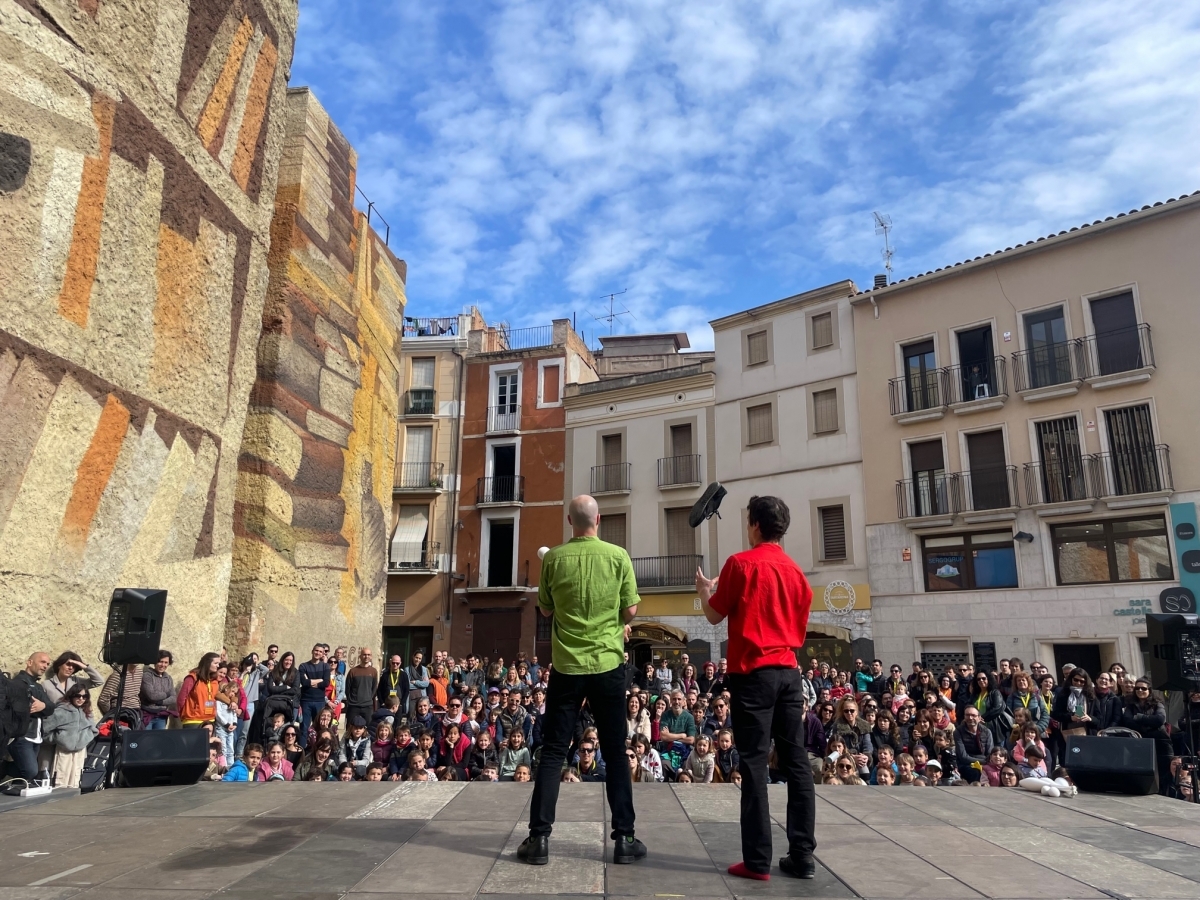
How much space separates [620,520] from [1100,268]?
13565 mm

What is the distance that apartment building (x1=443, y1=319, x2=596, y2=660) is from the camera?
26969 millimetres

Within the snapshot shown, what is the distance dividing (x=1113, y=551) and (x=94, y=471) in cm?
1785

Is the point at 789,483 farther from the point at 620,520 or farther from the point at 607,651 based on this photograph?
the point at 607,651

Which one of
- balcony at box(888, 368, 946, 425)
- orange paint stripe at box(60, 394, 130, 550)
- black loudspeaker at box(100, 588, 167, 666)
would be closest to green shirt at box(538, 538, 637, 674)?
black loudspeaker at box(100, 588, 167, 666)

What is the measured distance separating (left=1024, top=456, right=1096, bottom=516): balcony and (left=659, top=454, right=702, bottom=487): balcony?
8.73 m

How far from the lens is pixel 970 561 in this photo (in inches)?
781

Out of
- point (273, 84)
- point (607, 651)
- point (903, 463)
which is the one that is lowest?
point (607, 651)

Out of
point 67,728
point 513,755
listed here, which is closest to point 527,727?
point 513,755

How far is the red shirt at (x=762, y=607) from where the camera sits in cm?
381

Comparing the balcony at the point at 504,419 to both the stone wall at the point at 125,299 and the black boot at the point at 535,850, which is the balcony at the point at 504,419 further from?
the black boot at the point at 535,850

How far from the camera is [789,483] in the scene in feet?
76.4

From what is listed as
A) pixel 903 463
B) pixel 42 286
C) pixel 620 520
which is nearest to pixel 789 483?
pixel 903 463

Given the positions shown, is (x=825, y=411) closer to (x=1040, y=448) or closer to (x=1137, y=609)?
(x=1040, y=448)

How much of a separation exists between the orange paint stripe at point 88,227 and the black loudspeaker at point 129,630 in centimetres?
343
